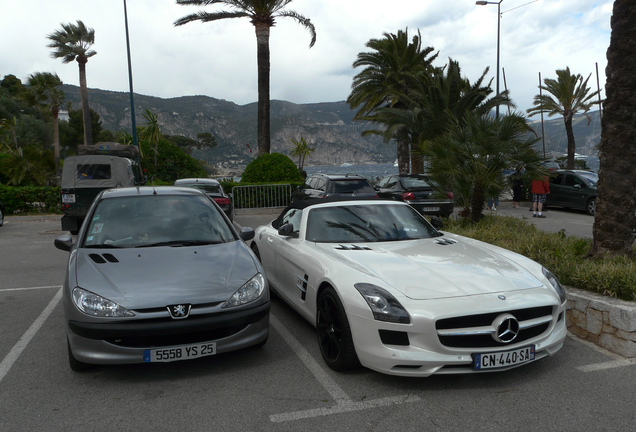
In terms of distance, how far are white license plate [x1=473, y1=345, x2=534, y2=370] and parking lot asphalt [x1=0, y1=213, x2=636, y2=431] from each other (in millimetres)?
221

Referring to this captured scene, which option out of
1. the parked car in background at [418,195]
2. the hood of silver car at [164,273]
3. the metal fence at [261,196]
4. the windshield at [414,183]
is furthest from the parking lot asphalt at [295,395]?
the metal fence at [261,196]

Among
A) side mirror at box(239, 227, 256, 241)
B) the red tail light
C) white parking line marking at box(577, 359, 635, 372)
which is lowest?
white parking line marking at box(577, 359, 635, 372)

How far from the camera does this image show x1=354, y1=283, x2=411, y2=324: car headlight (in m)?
3.59

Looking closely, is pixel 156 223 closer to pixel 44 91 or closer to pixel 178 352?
pixel 178 352

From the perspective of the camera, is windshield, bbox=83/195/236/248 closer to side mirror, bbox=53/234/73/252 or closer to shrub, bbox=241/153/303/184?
side mirror, bbox=53/234/73/252

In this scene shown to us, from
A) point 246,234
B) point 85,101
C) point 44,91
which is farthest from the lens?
point 44,91

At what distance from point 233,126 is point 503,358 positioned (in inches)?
5924

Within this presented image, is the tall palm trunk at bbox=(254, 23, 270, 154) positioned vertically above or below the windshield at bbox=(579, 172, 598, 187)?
above

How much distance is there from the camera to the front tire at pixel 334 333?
152 inches

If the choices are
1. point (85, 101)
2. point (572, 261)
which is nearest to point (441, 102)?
point (572, 261)

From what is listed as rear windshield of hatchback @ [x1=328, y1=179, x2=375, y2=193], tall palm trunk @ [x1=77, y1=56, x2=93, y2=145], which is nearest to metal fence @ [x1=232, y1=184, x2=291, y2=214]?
rear windshield of hatchback @ [x1=328, y1=179, x2=375, y2=193]

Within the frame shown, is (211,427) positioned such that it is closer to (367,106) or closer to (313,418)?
(313,418)

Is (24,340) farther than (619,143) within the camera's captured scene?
No

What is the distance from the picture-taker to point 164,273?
411 centimetres
